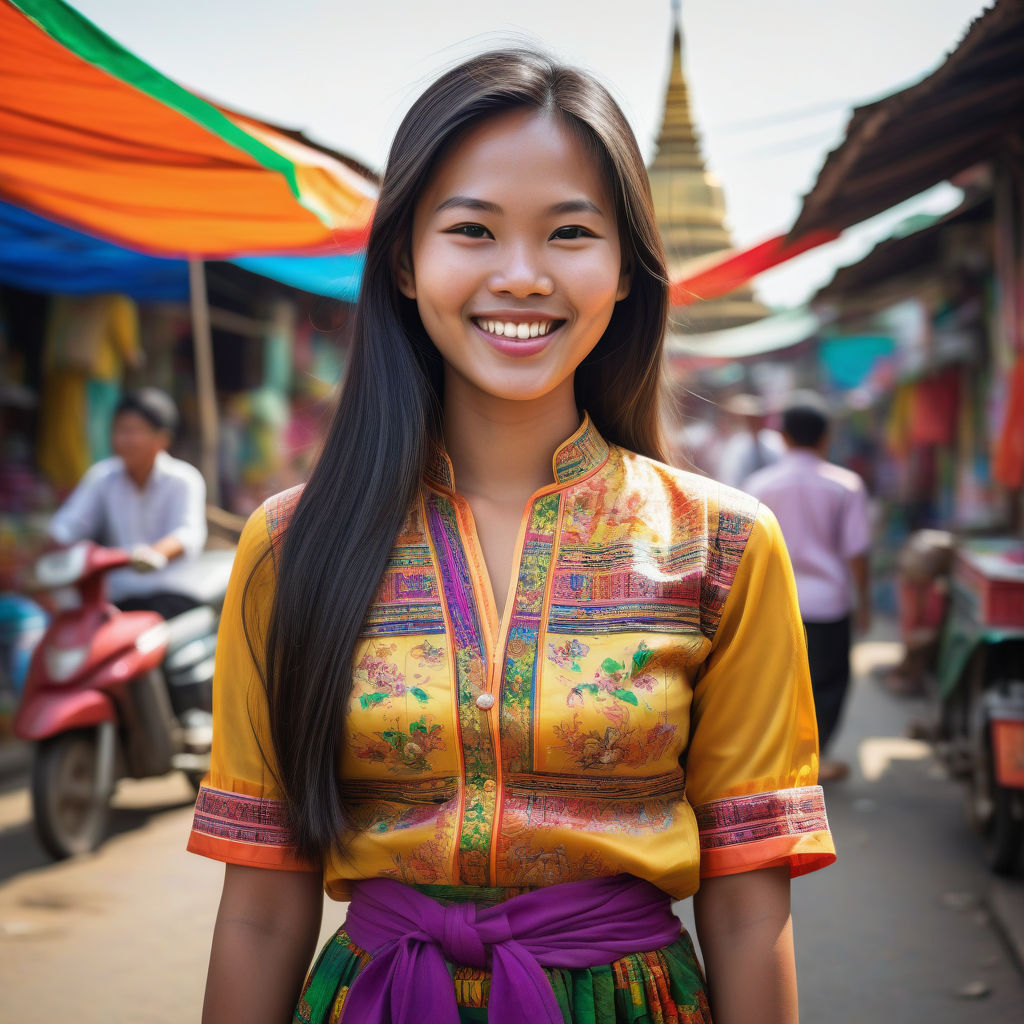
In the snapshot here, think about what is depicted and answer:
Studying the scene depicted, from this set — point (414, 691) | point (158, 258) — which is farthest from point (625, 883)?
point (158, 258)

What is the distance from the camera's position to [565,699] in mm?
1266

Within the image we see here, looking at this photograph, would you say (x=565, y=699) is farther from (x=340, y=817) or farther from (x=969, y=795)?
(x=969, y=795)

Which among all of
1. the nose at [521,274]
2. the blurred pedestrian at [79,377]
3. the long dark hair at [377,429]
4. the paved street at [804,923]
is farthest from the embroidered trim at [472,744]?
the blurred pedestrian at [79,377]

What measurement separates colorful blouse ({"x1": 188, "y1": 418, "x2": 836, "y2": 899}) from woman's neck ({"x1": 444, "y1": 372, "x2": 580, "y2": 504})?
11 cm

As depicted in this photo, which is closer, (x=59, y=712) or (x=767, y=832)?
(x=767, y=832)

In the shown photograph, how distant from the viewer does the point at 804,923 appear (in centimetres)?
384

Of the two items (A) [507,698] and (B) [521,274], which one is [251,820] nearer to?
(A) [507,698]

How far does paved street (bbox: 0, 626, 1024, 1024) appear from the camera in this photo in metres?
3.21

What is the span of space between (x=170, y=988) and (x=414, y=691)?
2502mm

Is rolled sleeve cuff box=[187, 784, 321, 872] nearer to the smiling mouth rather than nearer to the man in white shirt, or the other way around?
the smiling mouth

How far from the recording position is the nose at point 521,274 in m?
1.31

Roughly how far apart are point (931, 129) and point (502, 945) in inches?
166

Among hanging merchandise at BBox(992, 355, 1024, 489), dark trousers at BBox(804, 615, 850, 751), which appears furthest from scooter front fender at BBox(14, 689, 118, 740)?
hanging merchandise at BBox(992, 355, 1024, 489)

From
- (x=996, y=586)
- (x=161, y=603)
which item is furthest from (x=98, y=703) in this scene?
(x=996, y=586)
